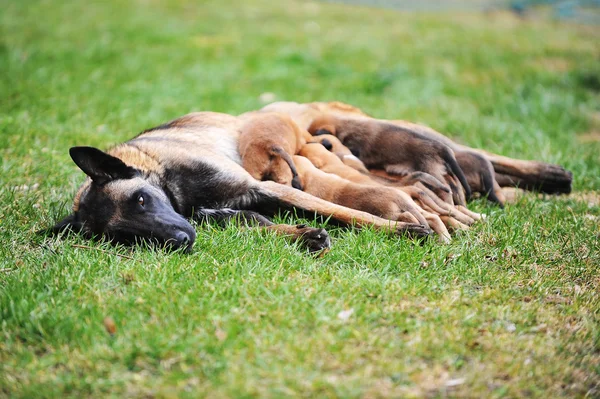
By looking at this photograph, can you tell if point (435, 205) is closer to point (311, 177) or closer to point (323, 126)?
point (311, 177)

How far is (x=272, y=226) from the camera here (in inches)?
187

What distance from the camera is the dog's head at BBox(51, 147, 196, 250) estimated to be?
4.34 meters

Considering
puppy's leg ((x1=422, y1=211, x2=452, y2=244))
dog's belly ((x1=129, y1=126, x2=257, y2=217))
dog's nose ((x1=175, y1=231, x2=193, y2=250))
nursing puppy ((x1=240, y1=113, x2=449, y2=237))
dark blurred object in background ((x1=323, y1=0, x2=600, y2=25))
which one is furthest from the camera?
dark blurred object in background ((x1=323, y1=0, x2=600, y2=25))

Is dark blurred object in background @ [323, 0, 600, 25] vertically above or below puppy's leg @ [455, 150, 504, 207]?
above

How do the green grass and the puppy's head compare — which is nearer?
the green grass

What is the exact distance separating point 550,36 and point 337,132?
324 inches

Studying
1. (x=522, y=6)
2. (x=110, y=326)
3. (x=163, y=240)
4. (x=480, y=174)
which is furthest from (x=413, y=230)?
(x=522, y=6)

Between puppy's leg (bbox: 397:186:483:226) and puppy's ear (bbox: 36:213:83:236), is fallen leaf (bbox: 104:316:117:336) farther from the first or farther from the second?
puppy's leg (bbox: 397:186:483:226)

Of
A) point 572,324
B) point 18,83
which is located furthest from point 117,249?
point 18,83

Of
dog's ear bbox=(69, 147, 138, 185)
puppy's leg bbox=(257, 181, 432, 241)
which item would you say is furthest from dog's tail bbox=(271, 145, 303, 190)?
dog's ear bbox=(69, 147, 138, 185)

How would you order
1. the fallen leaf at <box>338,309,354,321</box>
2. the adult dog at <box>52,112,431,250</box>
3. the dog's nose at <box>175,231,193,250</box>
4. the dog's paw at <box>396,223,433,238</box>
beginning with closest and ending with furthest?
the fallen leaf at <box>338,309,354,321</box> → the dog's nose at <box>175,231,193,250</box> → the adult dog at <box>52,112,431,250</box> → the dog's paw at <box>396,223,433,238</box>

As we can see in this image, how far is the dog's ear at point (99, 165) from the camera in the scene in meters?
4.45

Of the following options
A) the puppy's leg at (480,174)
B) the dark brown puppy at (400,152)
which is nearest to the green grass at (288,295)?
the puppy's leg at (480,174)

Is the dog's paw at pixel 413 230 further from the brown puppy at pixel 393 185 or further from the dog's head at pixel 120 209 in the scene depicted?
the dog's head at pixel 120 209
